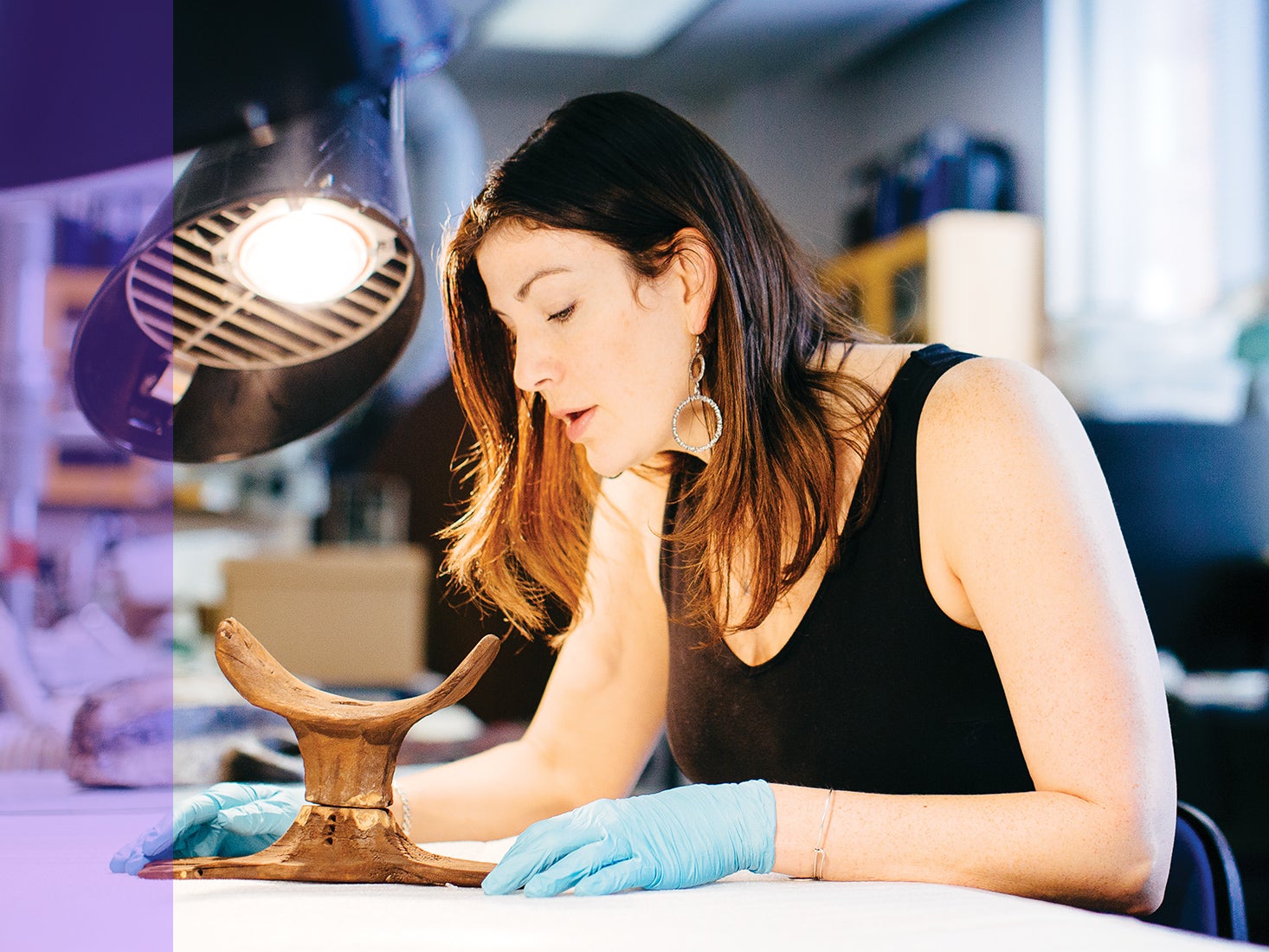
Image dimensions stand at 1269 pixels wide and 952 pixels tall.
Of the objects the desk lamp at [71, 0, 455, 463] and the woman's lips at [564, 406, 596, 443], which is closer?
the desk lamp at [71, 0, 455, 463]

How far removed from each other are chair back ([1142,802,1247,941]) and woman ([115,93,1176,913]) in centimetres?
15

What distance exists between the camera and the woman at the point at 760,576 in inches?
31.9

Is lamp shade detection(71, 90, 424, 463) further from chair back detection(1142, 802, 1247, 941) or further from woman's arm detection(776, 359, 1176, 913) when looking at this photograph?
chair back detection(1142, 802, 1247, 941)

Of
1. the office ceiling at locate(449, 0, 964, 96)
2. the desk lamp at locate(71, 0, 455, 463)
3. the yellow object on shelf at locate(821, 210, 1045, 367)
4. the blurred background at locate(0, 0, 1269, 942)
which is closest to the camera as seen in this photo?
the desk lamp at locate(71, 0, 455, 463)

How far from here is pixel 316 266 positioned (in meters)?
0.94

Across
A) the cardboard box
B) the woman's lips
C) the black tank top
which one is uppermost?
the woman's lips

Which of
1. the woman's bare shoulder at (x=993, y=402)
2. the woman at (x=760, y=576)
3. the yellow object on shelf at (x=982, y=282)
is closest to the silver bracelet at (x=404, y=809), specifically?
the woman at (x=760, y=576)

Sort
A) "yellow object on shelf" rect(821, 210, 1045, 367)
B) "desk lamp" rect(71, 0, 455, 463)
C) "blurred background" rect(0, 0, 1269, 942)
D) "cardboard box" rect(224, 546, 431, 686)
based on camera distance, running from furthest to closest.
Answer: "yellow object on shelf" rect(821, 210, 1045, 367) < "cardboard box" rect(224, 546, 431, 686) < "blurred background" rect(0, 0, 1269, 942) < "desk lamp" rect(71, 0, 455, 463)

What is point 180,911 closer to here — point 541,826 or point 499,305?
point 541,826

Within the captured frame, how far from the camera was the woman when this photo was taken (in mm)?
812

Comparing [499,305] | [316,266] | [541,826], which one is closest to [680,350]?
[499,305]

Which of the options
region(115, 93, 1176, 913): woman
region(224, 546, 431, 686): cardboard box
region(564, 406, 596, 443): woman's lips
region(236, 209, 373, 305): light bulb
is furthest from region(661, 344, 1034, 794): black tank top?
region(224, 546, 431, 686): cardboard box

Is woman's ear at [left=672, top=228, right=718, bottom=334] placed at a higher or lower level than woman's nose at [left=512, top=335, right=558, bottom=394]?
higher

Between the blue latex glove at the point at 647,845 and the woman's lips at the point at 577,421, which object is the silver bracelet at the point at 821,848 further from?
the woman's lips at the point at 577,421
